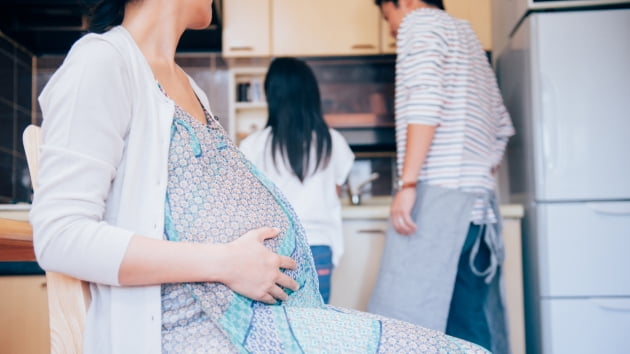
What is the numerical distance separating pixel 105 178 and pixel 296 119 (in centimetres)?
131

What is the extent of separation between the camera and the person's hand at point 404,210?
73.6 inches

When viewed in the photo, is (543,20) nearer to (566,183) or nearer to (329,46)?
(566,183)

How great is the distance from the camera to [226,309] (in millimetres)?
723

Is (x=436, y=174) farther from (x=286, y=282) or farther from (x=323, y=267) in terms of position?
(x=286, y=282)

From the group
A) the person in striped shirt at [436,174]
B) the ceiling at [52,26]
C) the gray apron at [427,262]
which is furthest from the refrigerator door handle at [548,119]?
the ceiling at [52,26]

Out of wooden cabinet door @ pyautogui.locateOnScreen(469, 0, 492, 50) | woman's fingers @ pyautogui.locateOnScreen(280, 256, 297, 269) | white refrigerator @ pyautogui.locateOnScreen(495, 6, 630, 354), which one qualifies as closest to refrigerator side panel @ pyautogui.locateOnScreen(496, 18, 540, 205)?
white refrigerator @ pyautogui.locateOnScreen(495, 6, 630, 354)

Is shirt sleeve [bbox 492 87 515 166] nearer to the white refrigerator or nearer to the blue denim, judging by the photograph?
the white refrigerator

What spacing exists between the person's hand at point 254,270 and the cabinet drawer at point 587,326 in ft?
5.78

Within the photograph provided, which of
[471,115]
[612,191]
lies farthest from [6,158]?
[612,191]

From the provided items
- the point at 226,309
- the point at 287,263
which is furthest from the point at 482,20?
the point at 226,309

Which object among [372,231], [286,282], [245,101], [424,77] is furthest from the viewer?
[245,101]

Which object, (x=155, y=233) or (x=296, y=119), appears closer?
(x=155, y=233)

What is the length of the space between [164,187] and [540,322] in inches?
74.8

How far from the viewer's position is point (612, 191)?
224cm
